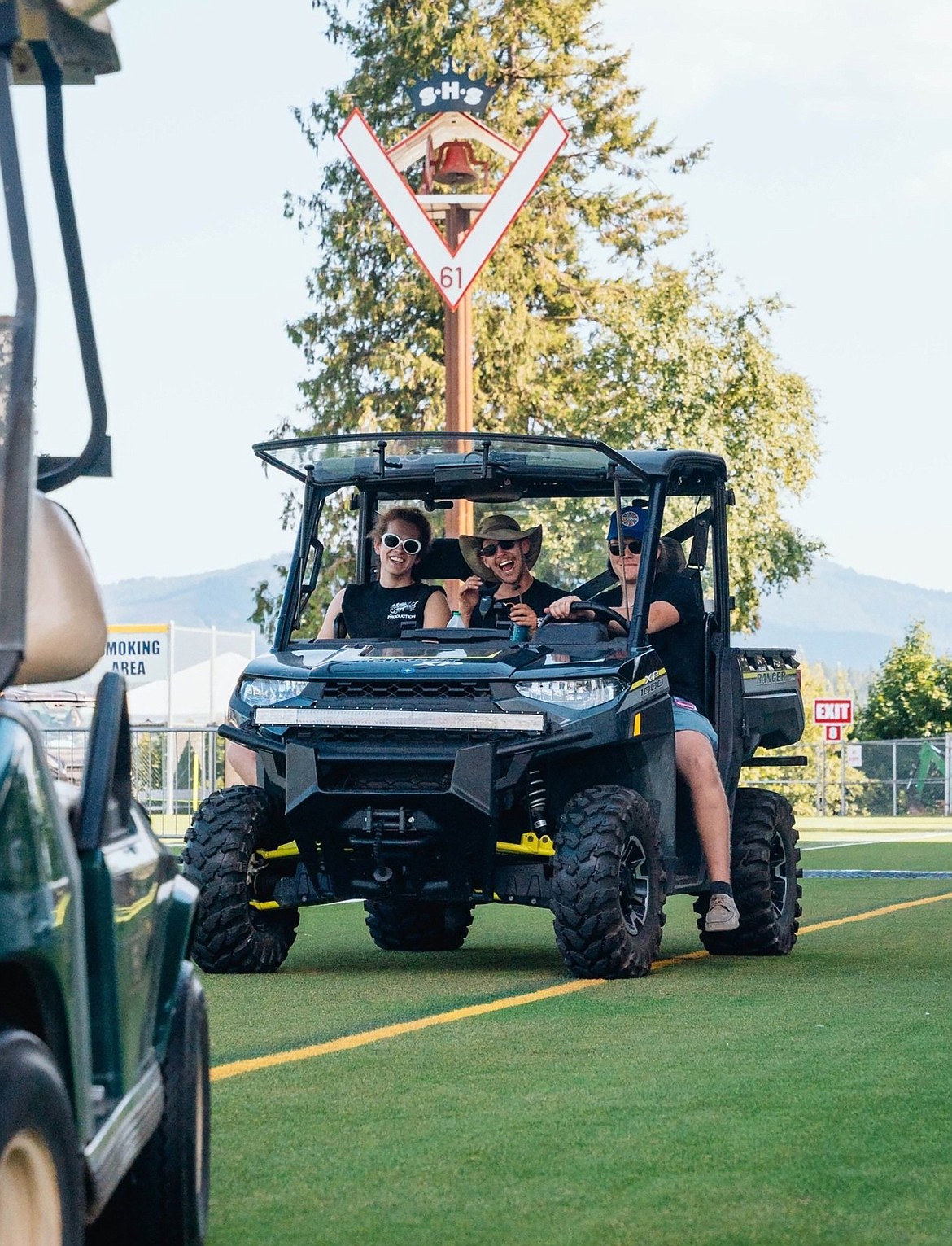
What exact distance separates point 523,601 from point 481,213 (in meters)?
7.81

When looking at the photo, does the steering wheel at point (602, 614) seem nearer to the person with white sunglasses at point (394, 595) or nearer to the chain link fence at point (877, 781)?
the person with white sunglasses at point (394, 595)

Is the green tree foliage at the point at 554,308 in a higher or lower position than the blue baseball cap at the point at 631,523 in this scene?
higher

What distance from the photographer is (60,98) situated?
180 inches

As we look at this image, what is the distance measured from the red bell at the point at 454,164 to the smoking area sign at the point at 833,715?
32.8 m

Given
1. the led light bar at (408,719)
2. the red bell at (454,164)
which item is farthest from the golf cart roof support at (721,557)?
the red bell at (454,164)

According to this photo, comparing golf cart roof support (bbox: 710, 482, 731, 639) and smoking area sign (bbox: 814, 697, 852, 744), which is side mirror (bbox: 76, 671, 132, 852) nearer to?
golf cart roof support (bbox: 710, 482, 731, 639)

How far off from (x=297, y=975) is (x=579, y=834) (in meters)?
1.57

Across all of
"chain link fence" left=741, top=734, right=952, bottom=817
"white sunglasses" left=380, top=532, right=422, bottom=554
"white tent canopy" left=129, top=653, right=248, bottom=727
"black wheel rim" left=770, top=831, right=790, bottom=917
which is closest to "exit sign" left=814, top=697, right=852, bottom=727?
"chain link fence" left=741, top=734, right=952, bottom=817

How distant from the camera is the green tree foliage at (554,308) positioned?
52.5 m

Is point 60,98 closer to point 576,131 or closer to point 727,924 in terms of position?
point 727,924

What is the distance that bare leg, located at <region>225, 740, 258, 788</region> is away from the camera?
1196 centimetres

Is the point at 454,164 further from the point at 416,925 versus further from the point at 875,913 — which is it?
the point at 416,925

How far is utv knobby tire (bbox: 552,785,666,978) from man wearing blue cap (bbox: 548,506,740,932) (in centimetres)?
75

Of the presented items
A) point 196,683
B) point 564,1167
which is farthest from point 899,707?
point 564,1167
